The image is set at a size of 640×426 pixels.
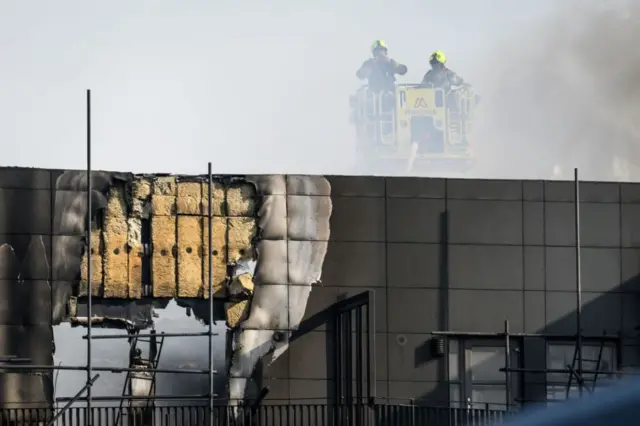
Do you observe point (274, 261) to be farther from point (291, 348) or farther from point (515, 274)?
point (515, 274)

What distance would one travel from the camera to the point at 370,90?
6738 centimetres

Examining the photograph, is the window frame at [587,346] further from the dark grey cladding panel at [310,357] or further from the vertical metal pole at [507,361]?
the dark grey cladding panel at [310,357]

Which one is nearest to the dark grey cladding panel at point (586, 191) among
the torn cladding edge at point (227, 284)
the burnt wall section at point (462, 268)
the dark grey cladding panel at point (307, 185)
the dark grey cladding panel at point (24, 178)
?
the burnt wall section at point (462, 268)

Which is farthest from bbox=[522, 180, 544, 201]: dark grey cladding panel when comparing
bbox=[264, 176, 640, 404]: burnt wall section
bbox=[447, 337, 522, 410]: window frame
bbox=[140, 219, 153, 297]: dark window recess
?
bbox=[140, 219, 153, 297]: dark window recess

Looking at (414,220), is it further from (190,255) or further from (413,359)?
(190,255)

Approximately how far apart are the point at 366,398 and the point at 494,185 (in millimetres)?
4684

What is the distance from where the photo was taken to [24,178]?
2114 cm

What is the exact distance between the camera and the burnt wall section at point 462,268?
873 inches

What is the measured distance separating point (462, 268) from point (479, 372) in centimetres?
187

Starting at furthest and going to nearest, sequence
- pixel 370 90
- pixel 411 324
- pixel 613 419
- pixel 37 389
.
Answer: pixel 370 90 < pixel 411 324 < pixel 37 389 < pixel 613 419

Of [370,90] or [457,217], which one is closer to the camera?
[457,217]

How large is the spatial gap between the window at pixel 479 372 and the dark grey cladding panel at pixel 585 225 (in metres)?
2.26

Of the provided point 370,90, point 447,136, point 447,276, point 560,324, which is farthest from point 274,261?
point 447,136

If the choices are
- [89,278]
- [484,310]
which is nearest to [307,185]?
[484,310]
